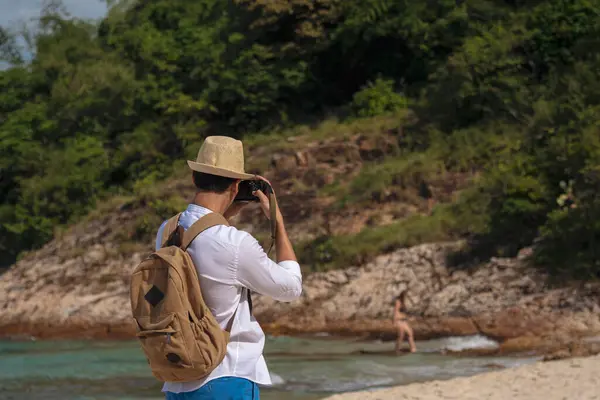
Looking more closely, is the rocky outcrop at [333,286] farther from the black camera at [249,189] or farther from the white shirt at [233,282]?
the white shirt at [233,282]

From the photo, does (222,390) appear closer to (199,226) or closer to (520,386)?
(199,226)

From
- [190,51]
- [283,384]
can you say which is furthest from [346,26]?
[283,384]

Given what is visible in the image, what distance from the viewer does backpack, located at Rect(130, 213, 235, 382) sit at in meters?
3.26

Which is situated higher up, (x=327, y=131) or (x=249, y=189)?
(x=249, y=189)

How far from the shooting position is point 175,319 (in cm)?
326

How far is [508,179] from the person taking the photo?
20312 mm

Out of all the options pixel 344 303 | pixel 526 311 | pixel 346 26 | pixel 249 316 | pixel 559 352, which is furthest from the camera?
pixel 346 26

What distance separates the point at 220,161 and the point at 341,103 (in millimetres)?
27959

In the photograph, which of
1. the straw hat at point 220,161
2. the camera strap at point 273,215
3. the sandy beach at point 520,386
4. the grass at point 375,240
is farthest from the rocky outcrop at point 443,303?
the straw hat at point 220,161

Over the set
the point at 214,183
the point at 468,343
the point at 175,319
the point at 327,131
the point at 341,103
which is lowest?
the point at 468,343

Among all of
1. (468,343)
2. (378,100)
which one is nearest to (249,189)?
(468,343)

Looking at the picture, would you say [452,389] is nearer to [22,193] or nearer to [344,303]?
[344,303]

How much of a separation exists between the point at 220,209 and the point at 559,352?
10271mm

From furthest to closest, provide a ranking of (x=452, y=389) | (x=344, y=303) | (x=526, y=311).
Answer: (x=344, y=303), (x=526, y=311), (x=452, y=389)
